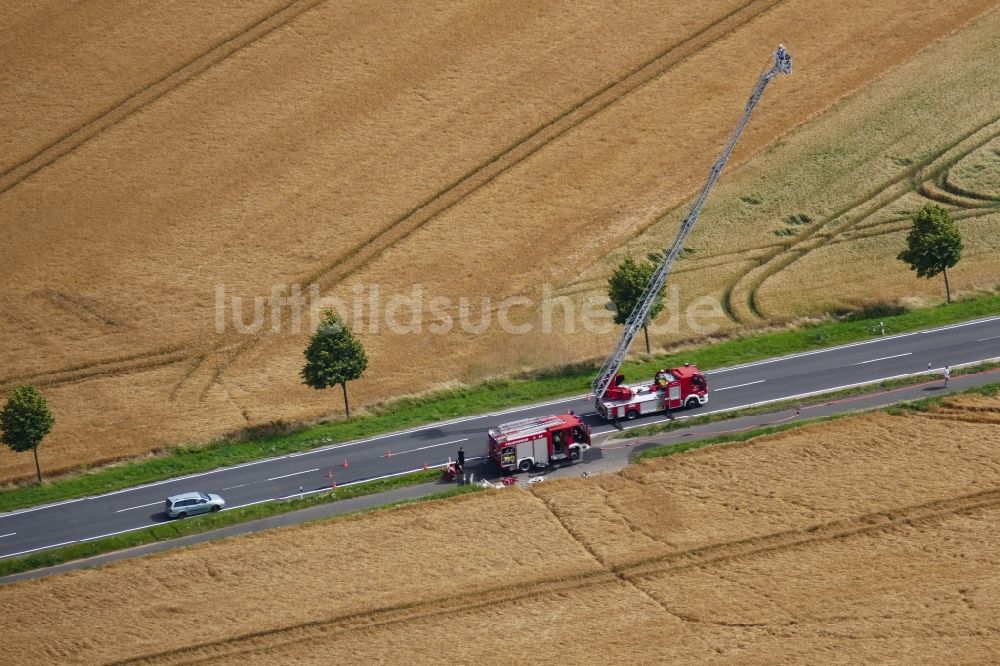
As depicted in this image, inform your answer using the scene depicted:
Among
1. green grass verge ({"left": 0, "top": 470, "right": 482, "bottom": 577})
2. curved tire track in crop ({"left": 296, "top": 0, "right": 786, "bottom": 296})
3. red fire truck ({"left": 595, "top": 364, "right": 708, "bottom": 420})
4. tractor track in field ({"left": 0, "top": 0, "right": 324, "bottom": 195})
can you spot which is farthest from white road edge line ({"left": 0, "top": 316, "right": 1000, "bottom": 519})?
tractor track in field ({"left": 0, "top": 0, "right": 324, "bottom": 195})

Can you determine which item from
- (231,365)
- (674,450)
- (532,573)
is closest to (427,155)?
(231,365)

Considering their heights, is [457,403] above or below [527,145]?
below

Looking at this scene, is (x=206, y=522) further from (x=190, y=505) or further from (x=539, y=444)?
(x=539, y=444)

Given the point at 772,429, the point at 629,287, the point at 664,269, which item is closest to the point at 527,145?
the point at 629,287

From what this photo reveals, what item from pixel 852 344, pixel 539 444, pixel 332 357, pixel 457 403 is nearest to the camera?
pixel 539 444

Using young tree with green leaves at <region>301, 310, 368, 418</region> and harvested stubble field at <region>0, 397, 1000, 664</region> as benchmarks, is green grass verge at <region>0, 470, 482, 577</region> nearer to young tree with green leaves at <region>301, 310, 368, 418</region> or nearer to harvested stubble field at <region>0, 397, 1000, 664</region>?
harvested stubble field at <region>0, 397, 1000, 664</region>

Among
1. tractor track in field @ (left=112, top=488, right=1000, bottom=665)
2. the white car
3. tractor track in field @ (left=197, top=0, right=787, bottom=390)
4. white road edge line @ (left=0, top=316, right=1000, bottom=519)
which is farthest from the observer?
tractor track in field @ (left=197, top=0, right=787, bottom=390)

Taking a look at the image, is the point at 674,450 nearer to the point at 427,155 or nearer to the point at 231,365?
the point at 231,365
